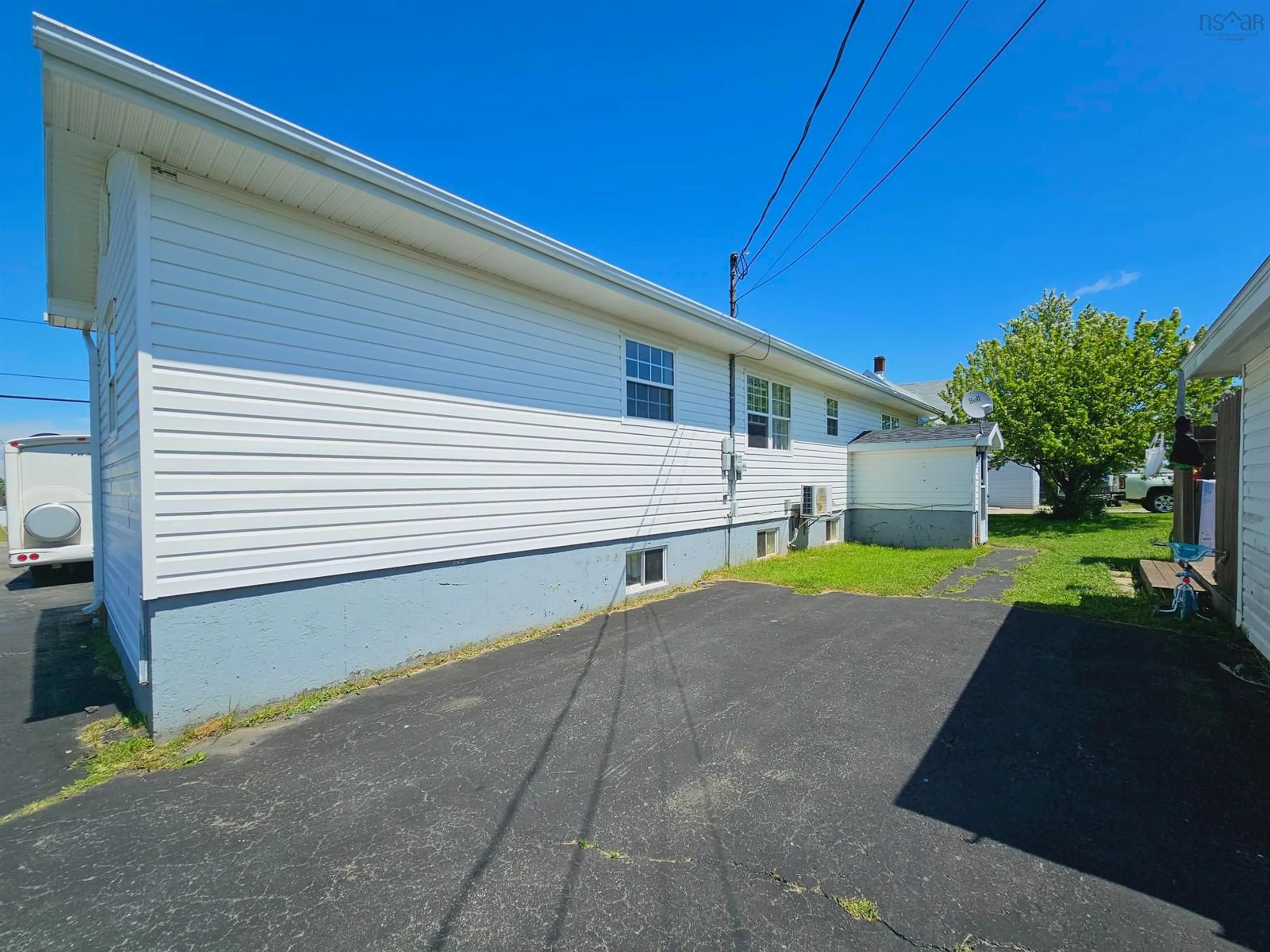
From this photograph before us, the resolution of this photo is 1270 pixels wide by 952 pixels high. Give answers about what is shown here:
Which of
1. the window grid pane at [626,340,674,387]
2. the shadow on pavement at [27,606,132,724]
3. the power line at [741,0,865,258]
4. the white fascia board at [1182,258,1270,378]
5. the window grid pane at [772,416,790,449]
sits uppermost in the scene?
the power line at [741,0,865,258]

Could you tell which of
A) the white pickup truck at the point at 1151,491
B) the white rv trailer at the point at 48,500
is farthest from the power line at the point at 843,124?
the white pickup truck at the point at 1151,491

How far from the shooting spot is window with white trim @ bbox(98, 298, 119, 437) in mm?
4984

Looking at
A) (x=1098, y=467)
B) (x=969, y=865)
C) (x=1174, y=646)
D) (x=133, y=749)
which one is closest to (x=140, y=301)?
(x=133, y=749)

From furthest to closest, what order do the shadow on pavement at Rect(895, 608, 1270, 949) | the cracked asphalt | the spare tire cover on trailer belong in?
the spare tire cover on trailer
the shadow on pavement at Rect(895, 608, 1270, 949)
the cracked asphalt

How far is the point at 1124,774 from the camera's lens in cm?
299

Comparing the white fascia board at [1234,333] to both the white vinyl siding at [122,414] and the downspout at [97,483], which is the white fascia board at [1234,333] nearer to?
the white vinyl siding at [122,414]

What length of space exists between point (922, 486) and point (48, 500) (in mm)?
17632

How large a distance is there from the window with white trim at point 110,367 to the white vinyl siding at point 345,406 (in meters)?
1.78

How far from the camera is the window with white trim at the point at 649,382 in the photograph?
7.51 meters

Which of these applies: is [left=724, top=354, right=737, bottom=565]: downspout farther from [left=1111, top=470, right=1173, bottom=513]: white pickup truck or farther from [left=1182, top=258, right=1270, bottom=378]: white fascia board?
[left=1111, top=470, right=1173, bottom=513]: white pickup truck

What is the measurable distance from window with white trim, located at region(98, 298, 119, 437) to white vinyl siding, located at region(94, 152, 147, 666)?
0.07ft

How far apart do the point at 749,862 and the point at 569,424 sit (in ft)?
16.3

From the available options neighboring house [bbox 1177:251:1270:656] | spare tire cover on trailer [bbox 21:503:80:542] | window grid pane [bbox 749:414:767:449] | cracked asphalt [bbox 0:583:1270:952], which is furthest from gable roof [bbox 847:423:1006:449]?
spare tire cover on trailer [bbox 21:503:80:542]

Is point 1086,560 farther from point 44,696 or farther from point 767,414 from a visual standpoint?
point 44,696
